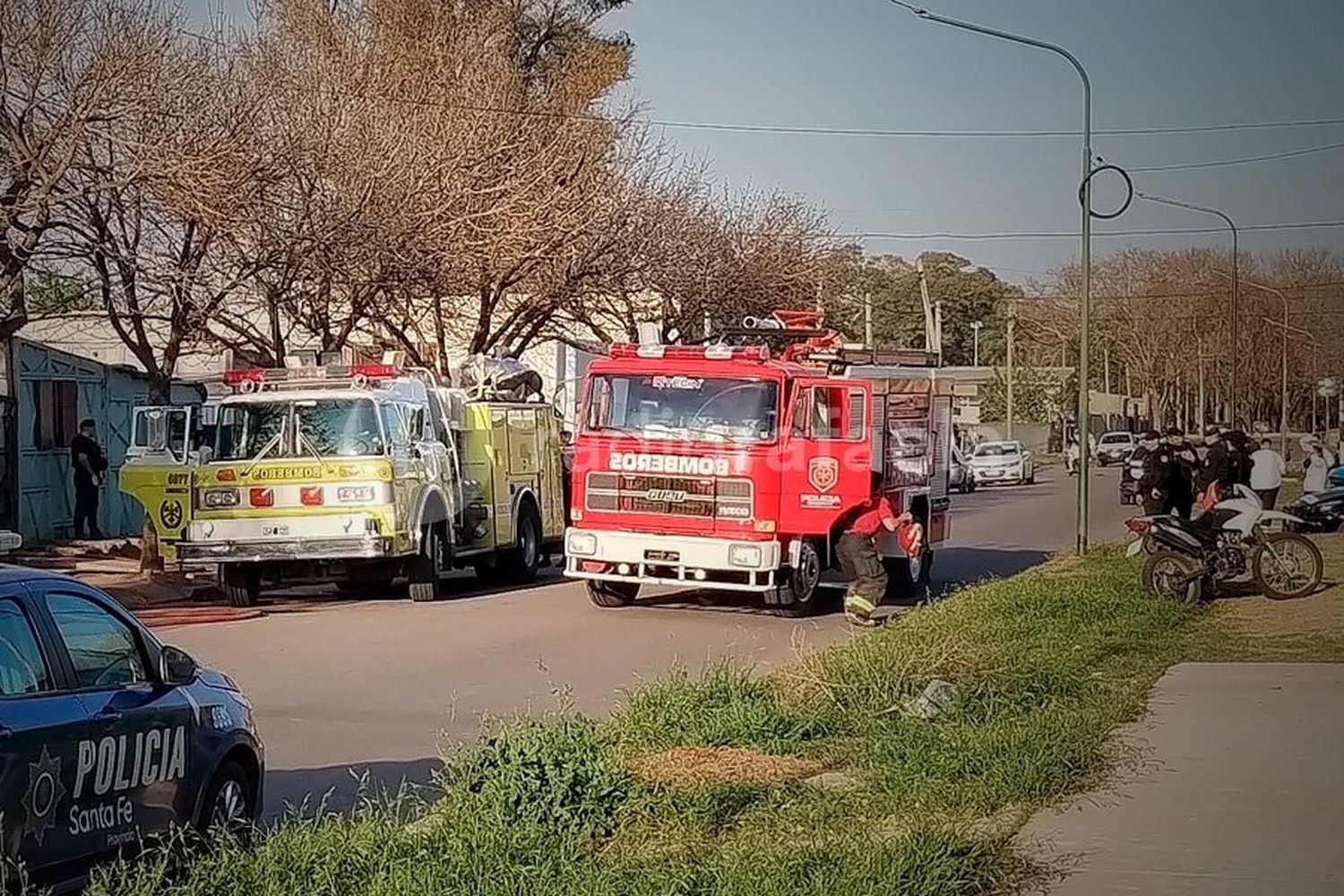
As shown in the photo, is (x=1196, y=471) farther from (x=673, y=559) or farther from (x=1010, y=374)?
(x=1010, y=374)

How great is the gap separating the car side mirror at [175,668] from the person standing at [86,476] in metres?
20.4

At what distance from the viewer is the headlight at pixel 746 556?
722 inches

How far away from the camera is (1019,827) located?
835cm

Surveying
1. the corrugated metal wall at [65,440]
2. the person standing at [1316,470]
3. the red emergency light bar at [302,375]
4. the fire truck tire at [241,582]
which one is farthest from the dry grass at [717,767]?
the person standing at [1316,470]

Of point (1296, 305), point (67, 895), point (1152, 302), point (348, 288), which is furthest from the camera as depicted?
point (1152, 302)

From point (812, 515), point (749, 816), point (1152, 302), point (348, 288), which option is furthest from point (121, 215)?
point (1152, 302)

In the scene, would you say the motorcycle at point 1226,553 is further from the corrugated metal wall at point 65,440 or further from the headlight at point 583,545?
the corrugated metal wall at point 65,440

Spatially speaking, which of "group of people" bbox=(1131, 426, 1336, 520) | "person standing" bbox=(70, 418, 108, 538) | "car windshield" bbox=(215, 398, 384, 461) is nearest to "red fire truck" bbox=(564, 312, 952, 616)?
"car windshield" bbox=(215, 398, 384, 461)

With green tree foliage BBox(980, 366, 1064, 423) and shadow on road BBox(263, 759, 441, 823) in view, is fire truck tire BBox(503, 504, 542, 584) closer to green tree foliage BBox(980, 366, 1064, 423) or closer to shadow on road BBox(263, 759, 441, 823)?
shadow on road BBox(263, 759, 441, 823)

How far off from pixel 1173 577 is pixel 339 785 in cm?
1141

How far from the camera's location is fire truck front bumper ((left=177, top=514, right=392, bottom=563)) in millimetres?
19781

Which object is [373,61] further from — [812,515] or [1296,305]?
[1296,305]

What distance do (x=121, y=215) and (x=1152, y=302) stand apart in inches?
2116

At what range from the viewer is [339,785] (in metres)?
10.2
